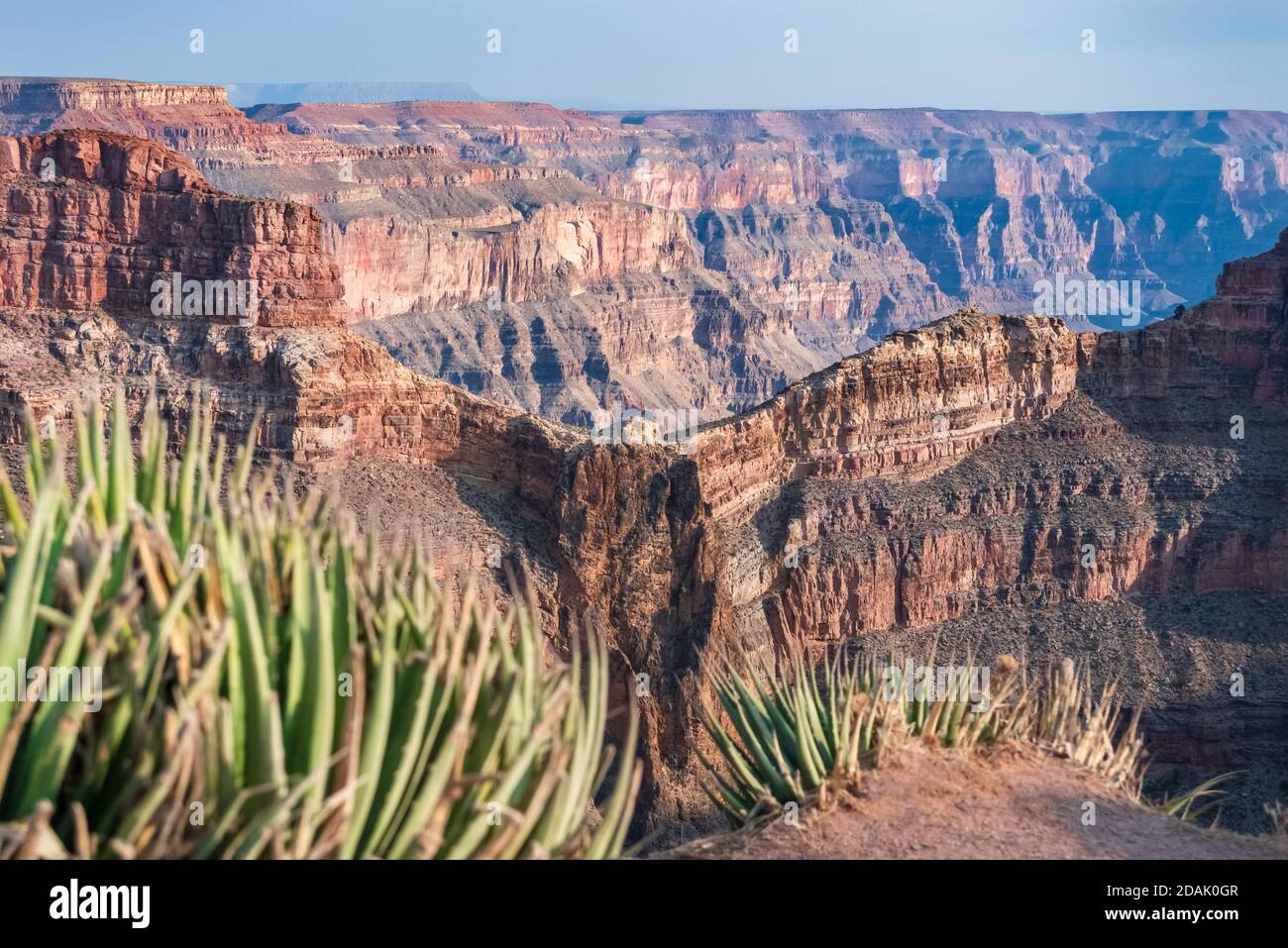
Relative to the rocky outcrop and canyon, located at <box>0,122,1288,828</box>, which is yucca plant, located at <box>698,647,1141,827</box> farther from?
the rocky outcrop

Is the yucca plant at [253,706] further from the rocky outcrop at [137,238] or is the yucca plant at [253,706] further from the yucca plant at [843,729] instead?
the rocky outcrop at [137,238]

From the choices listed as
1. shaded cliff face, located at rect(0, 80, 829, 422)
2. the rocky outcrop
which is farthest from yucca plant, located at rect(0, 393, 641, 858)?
shaded cliff face, located at rect(0, 80, 829, 422)

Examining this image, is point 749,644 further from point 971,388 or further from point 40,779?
point 40,779

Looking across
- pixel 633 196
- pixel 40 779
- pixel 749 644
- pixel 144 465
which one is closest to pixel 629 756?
pixel 40 779

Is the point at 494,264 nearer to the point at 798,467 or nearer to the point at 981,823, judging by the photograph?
the point at 798,467

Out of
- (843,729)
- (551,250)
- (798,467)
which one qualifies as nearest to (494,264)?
(551,250)

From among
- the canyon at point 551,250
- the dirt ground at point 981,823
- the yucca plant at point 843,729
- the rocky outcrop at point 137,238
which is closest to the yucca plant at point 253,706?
the dirt ground at point 981,823

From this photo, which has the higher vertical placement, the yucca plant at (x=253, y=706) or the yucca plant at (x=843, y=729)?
the yucca plant at (x=253, y=706)
